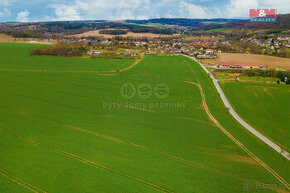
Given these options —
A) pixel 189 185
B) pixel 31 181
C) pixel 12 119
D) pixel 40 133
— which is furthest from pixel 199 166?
pixel 12 119

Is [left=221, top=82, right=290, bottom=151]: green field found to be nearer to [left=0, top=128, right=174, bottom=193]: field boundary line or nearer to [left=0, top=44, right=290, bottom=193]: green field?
[left=0, top=44, right=290, bottom=193]: green field

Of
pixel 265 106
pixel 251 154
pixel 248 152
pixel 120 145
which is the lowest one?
pixel 251 154

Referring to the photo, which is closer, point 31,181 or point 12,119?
point 31,181

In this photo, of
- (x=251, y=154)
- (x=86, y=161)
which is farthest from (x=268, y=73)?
(x=86, y=161)

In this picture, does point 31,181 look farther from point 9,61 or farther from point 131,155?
point 9,61

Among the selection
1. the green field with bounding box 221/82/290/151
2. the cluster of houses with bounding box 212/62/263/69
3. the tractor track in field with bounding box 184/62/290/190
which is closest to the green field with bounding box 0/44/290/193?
the tractor track in field with bounding box 184/62/290/190

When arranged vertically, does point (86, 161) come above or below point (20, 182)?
above

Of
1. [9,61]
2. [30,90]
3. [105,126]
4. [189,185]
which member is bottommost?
[189,185]

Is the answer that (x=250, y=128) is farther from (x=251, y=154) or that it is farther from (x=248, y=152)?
(x=251, y=154)
